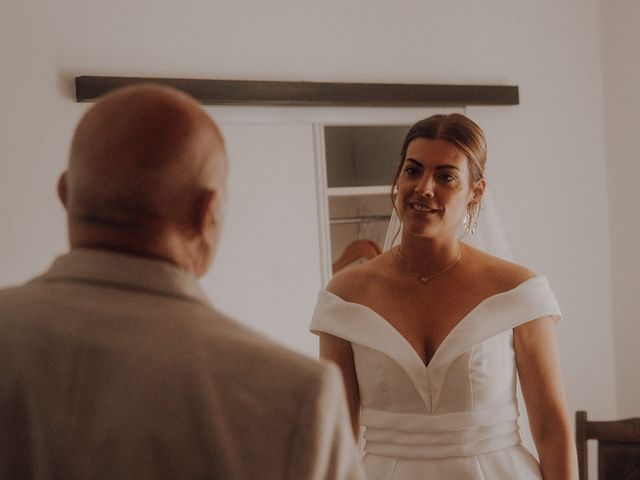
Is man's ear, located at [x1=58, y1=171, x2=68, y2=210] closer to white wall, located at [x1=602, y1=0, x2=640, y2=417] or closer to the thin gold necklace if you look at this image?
the thin gold necklace

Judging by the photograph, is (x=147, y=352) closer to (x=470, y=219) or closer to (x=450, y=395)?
(x=450, y=395)

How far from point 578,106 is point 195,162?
3428mm

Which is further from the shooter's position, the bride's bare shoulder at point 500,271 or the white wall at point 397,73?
the white wall at point 397,73

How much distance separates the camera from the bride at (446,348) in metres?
1.89

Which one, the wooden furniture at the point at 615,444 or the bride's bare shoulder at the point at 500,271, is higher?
the bride's bare shoulder at the point at 500,271

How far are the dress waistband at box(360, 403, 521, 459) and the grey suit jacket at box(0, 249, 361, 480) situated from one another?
116 cm

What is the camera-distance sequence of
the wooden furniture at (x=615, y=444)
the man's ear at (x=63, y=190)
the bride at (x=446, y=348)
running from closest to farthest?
the man's ear at (x=63, y=190), the bride at (x=446, y=348), the wooden furniture at (x=615, y=444)

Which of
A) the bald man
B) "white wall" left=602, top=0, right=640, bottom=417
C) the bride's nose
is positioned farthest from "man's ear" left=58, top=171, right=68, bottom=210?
"white wall" left=602, top=0, right=640, bottom=417

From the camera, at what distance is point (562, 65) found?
390 cm

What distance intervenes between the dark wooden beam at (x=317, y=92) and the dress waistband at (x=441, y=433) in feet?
4.85

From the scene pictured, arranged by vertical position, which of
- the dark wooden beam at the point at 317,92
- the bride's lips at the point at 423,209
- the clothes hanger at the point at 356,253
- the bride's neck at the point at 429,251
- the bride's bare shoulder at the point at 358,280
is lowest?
the clothes hanger at the point at 356,253

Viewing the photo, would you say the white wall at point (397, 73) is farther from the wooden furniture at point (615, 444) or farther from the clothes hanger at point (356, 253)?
the wooden furniture at point (615, 444)

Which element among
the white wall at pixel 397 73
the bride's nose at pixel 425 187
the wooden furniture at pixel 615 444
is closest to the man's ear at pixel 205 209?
the bride's nose at pixel 425 187

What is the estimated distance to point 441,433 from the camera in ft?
6.25
